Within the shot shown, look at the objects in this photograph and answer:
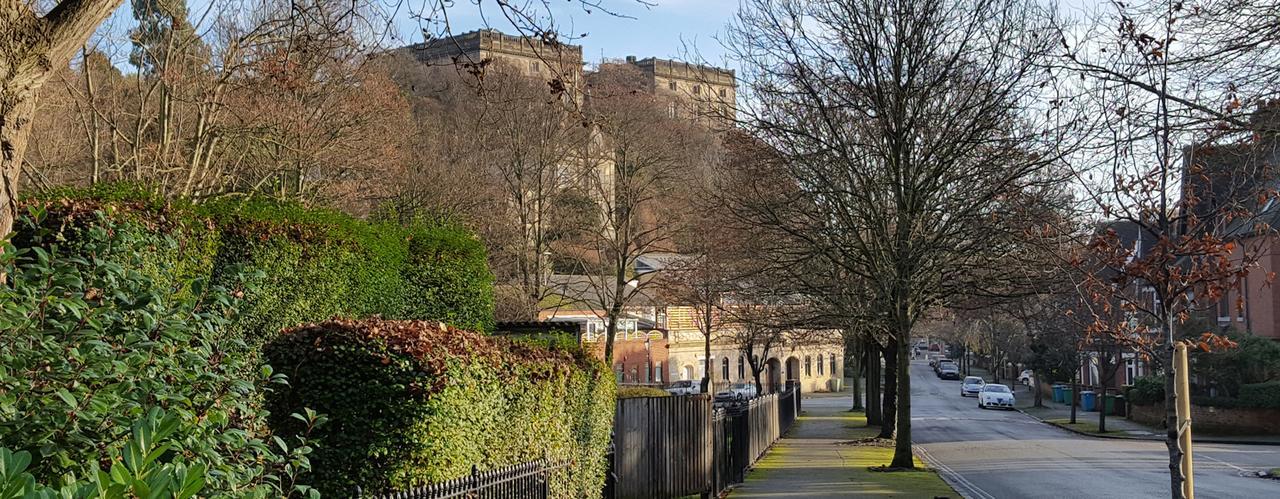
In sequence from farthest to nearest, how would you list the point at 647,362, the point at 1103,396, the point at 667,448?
1. the point at 647,362
2. the point at 1103,396
3. the point at 667,448

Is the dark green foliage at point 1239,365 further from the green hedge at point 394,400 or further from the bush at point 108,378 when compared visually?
the bush at point 108,378

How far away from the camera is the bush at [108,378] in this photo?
15.0 ft

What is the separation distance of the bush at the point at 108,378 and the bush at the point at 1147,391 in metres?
44.7

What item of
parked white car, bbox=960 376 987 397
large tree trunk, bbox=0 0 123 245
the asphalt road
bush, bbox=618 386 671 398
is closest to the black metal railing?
large tree trunk, bbox=0 0 123 245

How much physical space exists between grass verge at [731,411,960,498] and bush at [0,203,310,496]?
14766 mm

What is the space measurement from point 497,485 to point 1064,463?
21.3 meters

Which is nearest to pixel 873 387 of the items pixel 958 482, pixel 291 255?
pixel 958 482

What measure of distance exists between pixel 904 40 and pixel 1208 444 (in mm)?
20831

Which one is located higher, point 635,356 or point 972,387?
point 635,356

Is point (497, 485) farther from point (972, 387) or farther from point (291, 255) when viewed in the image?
point (972, 387)

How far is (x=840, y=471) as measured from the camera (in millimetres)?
23297

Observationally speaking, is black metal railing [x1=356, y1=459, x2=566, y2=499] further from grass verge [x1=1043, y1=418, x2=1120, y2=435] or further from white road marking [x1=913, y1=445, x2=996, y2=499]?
grass verge [x1=1043, y1=418, x2=1120, y2=435]

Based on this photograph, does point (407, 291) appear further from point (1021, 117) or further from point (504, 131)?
point (504, 131)

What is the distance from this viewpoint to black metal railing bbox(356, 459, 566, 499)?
7.36 meters
